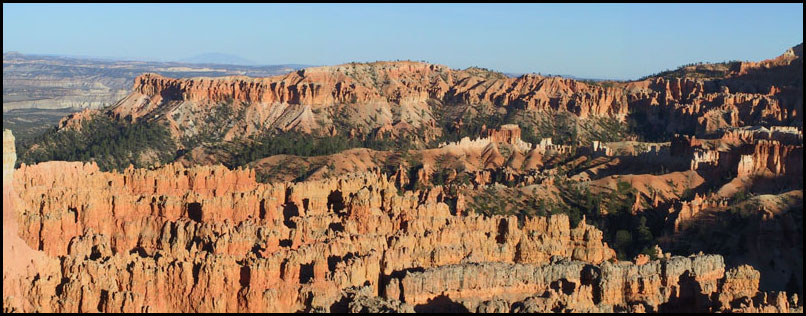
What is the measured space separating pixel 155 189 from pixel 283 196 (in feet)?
26.1

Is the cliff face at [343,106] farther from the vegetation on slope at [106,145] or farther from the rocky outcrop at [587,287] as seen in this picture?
the rocky outcrop at [587,287]

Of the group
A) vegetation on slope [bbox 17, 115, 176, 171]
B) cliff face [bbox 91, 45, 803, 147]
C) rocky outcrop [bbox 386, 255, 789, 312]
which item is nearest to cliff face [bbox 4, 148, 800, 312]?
rocky outcrop [bbox 386, 255, 789, 312]

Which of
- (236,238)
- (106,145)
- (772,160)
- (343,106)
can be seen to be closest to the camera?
(236,238)

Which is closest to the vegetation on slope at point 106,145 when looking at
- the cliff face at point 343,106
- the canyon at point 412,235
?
the cliff face at point 343,106

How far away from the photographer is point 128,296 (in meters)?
43.6

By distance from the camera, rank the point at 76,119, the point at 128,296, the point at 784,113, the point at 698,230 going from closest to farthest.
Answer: the point at 128,296 → the point at 698,230 → the point at 784,113 → the point at 76,119

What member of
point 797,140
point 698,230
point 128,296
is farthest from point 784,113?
point 128,296

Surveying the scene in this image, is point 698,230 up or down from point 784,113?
down

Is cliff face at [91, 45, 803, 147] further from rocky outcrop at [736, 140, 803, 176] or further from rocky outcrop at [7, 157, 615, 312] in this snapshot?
rocky outcrop at [7, 157, 615, 312]

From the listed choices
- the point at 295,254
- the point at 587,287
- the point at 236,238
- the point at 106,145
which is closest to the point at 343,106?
the point at 106,145

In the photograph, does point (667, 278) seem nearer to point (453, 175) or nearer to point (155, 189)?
point (155, 189)

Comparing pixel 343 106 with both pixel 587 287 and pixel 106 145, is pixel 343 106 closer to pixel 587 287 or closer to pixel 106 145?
pixel 106 145

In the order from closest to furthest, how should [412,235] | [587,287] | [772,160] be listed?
[587,287], [412,235], [772,160]

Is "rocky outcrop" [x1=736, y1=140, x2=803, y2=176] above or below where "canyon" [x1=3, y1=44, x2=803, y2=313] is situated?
above
